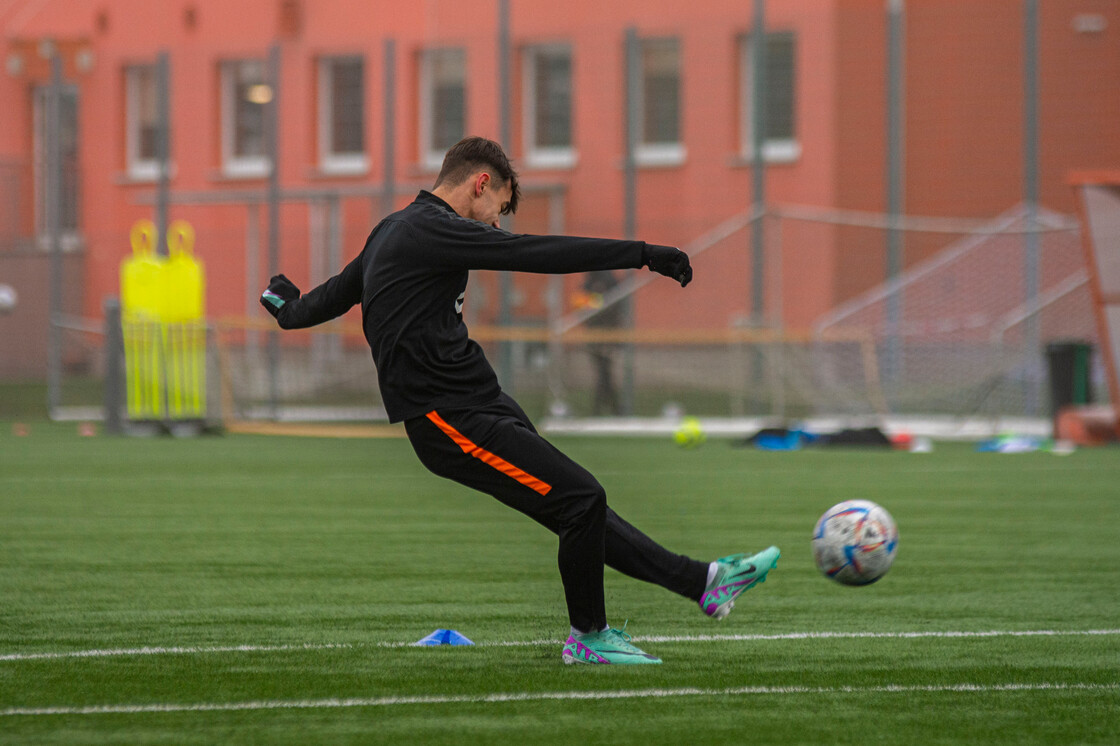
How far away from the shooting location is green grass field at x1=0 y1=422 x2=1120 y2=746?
14.4ft

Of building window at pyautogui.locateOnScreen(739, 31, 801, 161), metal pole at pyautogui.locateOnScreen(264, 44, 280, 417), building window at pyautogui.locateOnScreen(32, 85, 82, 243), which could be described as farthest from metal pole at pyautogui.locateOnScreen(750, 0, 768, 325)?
building window at pyautogui.locateOnScreen(32, 85, 82, 243)

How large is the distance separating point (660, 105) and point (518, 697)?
2234cm

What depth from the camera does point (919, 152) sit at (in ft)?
74.3

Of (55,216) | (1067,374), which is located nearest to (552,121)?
(55,216)

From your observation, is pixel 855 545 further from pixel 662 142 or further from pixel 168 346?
pixel 662 142

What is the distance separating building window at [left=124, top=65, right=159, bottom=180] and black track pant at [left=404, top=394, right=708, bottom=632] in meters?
26.9

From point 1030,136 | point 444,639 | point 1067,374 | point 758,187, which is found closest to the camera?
point 444,639

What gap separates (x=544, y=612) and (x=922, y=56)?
17836mm

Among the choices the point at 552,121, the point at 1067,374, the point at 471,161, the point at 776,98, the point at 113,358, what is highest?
the point at 776,98

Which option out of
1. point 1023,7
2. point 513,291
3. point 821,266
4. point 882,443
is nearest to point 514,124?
point 513,291

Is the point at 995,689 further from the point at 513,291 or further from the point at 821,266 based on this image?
the point at 513,291

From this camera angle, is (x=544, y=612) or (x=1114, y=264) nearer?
(x=544, y=612)

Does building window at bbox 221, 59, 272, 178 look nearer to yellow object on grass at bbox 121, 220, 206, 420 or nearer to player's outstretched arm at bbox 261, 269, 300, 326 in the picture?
yellow object on grass at bbox 121, 220, 206, 420

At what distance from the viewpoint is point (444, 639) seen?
18.4 ft
